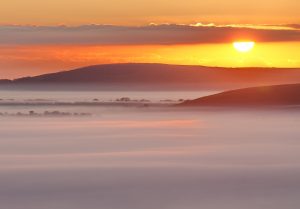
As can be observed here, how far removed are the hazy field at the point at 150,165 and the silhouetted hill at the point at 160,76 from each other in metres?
54.3

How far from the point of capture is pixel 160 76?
7756cm

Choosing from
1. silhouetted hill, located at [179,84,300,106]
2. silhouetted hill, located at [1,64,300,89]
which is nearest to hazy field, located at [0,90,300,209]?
silhouetted hill, located at [179,84,300,106]

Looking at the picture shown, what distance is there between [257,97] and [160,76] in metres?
48.2

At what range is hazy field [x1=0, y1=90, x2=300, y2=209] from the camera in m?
9.72

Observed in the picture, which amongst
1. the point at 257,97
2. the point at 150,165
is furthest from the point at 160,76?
the point at 150,165

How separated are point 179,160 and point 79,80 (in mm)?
64678

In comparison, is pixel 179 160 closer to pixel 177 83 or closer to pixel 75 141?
pixel 75 141

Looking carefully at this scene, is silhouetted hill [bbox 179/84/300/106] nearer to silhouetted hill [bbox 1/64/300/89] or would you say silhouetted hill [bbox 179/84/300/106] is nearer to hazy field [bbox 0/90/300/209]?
hazy field [bbox 0/90/300/209]

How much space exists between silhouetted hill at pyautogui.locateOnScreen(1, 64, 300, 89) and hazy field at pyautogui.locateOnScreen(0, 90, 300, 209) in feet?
178

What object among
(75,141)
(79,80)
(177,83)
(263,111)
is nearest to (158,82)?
(177,83)

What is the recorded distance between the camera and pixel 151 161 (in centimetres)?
1248

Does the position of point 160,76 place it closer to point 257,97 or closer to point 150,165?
point 257,97

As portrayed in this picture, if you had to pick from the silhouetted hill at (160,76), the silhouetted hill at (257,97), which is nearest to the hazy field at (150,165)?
the silhouetted hill at (257,97)

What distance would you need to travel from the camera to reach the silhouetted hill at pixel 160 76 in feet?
244
